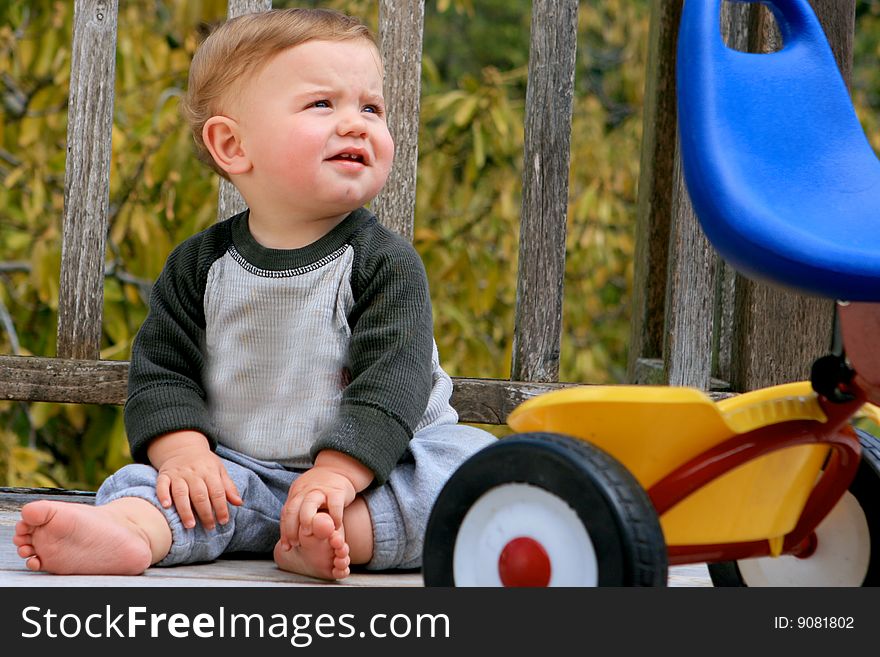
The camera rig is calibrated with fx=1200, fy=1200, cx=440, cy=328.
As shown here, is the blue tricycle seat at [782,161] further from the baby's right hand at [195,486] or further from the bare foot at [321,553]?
the baby's right hand at [195,486]

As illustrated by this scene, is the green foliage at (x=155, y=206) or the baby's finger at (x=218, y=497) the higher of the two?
the green foliage at (x=155, y=206)

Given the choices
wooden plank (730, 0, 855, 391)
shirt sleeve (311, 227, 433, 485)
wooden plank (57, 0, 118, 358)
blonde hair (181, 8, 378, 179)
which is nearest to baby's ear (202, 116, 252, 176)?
blonde hair (181, 8, 378, 179)

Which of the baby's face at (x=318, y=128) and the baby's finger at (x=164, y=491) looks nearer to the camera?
the baby's finger at (x=164, y=491)

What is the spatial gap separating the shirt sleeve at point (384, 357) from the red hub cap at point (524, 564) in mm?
382

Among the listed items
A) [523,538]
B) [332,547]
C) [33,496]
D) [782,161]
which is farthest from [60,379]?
[782,161]

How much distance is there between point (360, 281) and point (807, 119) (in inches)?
22.5

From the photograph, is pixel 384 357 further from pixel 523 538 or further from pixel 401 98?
pixel 401 98

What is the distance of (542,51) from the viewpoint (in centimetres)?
186

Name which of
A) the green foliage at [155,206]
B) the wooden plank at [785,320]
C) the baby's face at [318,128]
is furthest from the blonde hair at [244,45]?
the green foliage at [155,206]

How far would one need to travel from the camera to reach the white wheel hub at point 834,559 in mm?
1147

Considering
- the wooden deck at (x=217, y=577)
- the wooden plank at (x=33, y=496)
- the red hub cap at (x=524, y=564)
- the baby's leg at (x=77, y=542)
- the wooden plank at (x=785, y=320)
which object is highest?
the wooden plank at (x=785, y=320)

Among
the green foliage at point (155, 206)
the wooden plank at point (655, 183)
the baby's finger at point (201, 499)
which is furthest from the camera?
the green foliage at point (155, 206)
